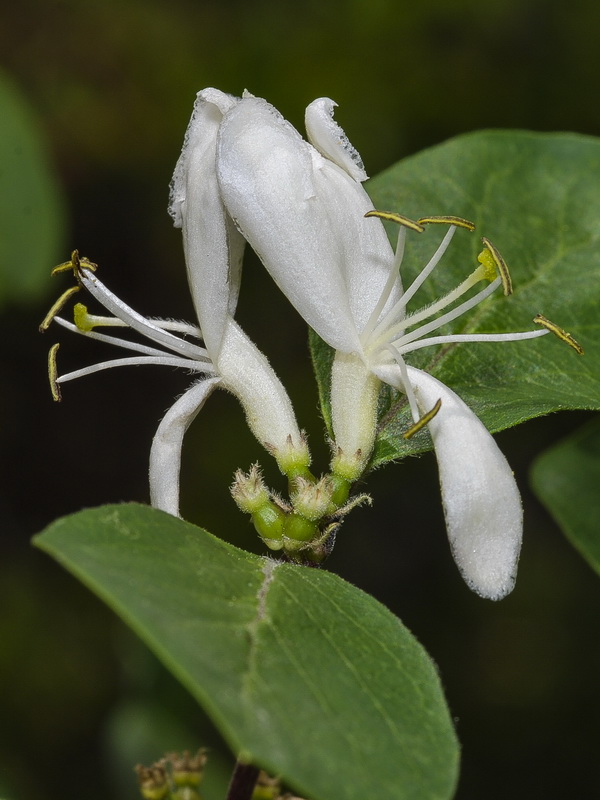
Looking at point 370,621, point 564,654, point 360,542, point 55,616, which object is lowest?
point 564,654

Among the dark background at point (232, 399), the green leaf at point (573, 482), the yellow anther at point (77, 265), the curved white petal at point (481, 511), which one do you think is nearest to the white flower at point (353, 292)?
the curved white petal at point (481, 511)

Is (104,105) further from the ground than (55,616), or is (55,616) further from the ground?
(104,105)

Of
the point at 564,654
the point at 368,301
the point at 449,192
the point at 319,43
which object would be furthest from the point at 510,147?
the point at 564,654

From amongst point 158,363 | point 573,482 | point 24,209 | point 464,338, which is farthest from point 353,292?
point 24,209

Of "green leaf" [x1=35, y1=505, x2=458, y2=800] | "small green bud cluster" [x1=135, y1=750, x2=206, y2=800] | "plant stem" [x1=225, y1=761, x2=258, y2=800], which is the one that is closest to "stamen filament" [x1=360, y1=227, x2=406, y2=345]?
"green leaf" [x1=35, y1=505, x2=458, y2=800]

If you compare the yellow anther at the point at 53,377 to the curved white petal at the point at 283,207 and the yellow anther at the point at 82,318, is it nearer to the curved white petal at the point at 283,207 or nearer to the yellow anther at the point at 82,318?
the yellow anther at the point at 82,318

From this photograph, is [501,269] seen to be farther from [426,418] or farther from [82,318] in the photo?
[82,318]

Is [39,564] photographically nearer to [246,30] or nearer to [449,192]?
[246,30]

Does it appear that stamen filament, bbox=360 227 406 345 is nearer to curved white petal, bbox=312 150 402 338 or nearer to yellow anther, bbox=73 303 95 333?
curved white petal, bbox=312 150 402 338
